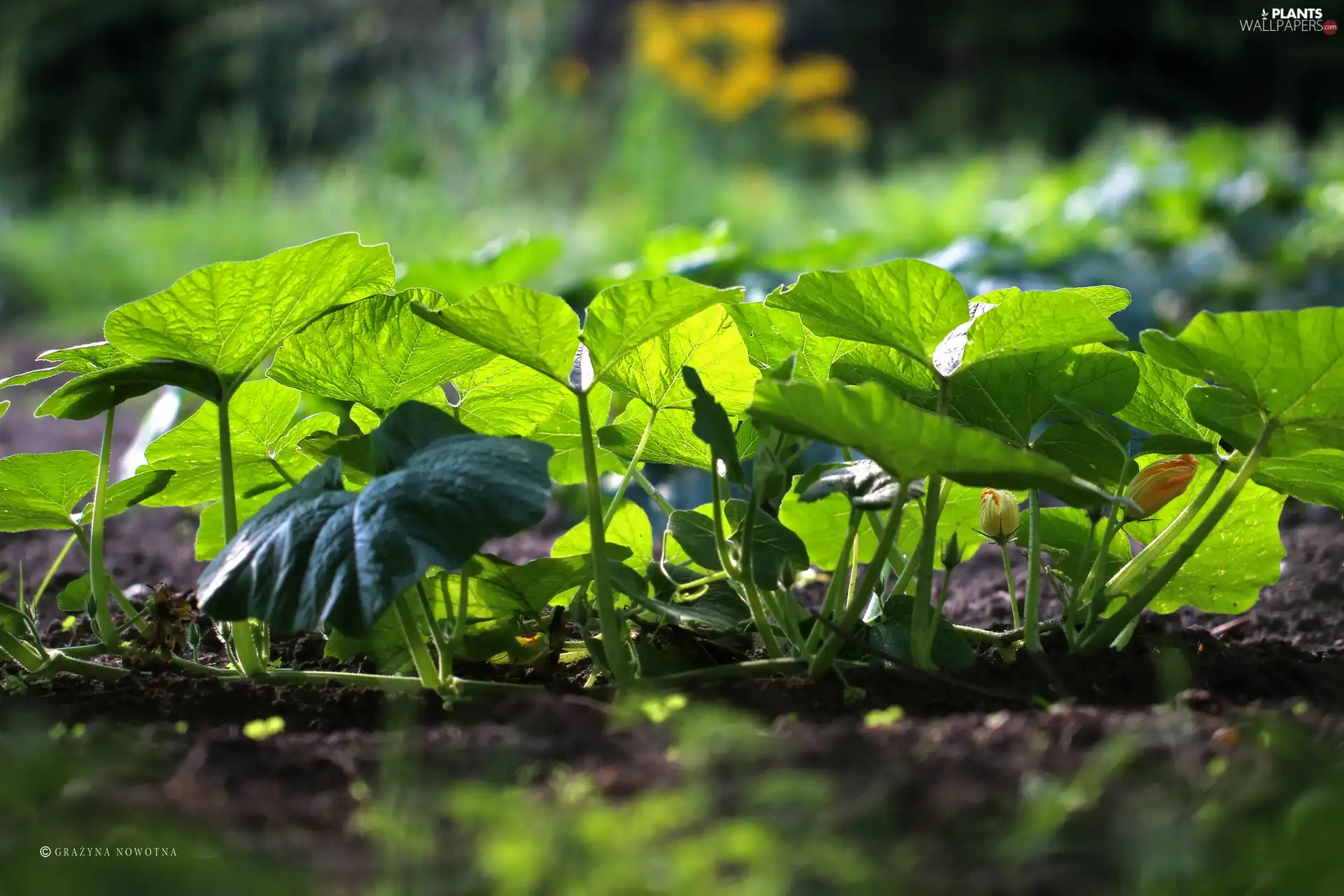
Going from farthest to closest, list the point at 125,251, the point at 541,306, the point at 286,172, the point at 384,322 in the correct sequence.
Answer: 1. the point at 286,172
2. the point at 125,251
3. the point at 384,322
4. the point at 541,306

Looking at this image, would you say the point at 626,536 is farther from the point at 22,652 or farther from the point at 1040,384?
the point at 22,652

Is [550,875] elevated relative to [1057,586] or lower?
elevated

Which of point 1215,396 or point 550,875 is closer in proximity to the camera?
point 550,875

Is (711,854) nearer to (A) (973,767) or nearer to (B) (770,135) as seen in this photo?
(A) (973,767)

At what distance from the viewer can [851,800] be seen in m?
0.64

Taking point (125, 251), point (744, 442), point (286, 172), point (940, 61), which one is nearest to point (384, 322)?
point (744, 442)

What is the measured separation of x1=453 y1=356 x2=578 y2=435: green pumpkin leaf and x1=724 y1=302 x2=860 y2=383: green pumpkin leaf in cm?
19

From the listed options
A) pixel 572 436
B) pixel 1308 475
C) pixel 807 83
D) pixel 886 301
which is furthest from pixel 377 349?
pixel 807 83

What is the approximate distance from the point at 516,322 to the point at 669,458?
11.9 inches

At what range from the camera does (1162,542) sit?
1028 mm

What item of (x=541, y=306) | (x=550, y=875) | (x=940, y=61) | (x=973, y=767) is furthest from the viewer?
(x=940, y=61)

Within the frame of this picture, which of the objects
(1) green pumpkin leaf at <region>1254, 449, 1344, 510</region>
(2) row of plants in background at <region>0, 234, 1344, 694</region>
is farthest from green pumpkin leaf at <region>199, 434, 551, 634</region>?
(1) green pumpkin leaf at <region>1254, 449, 1344, 510</region>

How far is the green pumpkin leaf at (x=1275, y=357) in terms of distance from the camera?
33.0 inches

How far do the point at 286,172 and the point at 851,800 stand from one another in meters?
9.21
